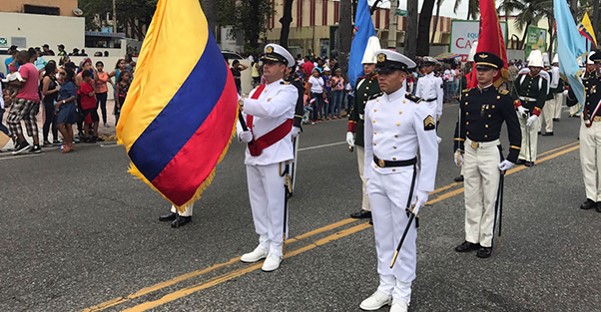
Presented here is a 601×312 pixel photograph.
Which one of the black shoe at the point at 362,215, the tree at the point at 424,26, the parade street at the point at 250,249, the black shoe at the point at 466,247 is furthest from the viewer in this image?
the tree at the point at 424,26

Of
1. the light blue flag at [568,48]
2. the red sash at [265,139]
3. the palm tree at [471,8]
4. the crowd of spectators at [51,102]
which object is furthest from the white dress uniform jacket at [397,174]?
the palm tree at [471,8]

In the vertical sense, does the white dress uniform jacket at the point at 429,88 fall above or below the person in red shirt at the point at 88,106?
above

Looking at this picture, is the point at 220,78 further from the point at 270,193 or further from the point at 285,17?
the point at 285,17

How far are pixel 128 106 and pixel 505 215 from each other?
4.62 meters

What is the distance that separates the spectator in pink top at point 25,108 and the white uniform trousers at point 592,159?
9.55 meters

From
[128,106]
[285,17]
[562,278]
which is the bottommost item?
[562,278]

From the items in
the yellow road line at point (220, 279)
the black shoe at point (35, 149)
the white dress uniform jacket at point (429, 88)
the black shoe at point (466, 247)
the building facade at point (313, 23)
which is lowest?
the yellow road line at point (220, 279)

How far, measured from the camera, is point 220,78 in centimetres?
453

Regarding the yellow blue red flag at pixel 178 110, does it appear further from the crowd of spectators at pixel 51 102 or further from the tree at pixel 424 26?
the tree at pixel 424 26

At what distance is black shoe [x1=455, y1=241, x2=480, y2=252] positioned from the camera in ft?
17.2

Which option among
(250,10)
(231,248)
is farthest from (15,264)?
(250,10)

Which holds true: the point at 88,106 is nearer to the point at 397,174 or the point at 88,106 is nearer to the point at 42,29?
the point at 397,174

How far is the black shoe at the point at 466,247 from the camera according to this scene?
17.2 feet

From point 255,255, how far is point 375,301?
4.31ft
